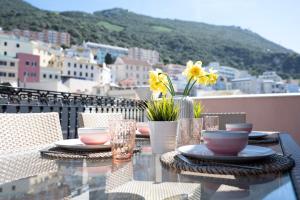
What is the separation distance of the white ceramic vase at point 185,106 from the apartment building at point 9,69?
104ft

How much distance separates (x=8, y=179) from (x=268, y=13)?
3701 cm

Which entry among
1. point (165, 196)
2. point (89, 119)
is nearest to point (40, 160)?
point (165, 196)

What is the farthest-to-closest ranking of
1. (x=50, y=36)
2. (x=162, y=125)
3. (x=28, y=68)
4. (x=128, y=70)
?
(x=50, y=36)
(x=128, y=70)
(x=28, y=68)
(x=162, y=125)

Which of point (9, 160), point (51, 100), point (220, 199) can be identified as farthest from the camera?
point (51, 100)

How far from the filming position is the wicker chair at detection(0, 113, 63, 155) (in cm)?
125

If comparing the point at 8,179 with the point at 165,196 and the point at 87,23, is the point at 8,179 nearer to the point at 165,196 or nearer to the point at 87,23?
the point at 165,196

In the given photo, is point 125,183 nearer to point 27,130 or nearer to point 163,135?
point 163,135

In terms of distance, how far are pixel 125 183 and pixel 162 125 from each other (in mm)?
402

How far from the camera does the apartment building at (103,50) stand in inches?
1843

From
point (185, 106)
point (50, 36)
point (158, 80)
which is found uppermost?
point (50, 36)

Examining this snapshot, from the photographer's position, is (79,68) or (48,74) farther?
(79,68)

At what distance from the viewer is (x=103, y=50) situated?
4925 cm

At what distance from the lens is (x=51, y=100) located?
2.69 metres

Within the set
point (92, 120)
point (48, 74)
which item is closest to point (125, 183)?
point (92, 120)
